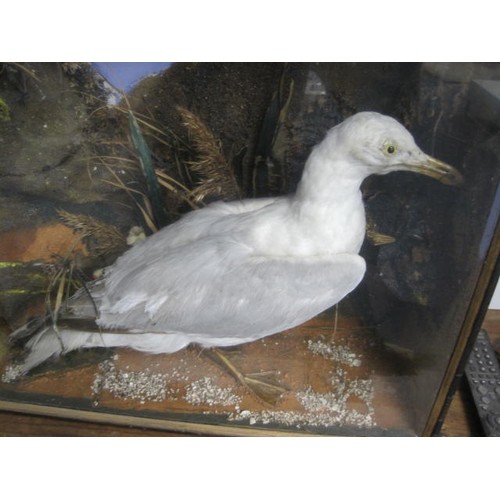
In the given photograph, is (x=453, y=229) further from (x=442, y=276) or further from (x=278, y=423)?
(x=278, y=423)

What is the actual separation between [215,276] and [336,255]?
0.69 ft

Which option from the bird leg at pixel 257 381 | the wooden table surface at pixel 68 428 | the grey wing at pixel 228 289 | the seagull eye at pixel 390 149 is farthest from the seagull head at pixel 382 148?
the wooden table surface at pixel 68 428

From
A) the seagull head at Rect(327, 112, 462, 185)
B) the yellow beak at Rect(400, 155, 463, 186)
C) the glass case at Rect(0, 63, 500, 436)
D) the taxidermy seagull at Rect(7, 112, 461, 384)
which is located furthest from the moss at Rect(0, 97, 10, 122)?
the yellow beak at Rect(400, 155, 463, 186)

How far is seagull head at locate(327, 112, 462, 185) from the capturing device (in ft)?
2.38

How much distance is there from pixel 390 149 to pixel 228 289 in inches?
13.6

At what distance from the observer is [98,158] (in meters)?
0.82

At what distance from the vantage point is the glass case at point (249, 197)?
754 millimetres

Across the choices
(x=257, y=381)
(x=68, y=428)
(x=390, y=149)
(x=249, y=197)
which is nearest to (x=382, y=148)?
(x=390, y=149)

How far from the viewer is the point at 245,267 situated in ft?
2.75

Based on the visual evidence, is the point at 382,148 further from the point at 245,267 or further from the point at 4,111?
the point at 4,111

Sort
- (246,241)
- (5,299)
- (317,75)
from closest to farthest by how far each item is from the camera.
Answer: (317,75)
(246,241)
(5,299)

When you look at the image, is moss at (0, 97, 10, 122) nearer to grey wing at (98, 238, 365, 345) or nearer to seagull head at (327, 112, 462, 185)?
grey wing at (98, 238, 365, 345)

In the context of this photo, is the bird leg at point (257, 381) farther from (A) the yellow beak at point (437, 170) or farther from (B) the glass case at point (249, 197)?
(A) the yellow beak at point (437, 170)

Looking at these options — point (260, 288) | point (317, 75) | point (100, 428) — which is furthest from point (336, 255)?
point (100, 428)
